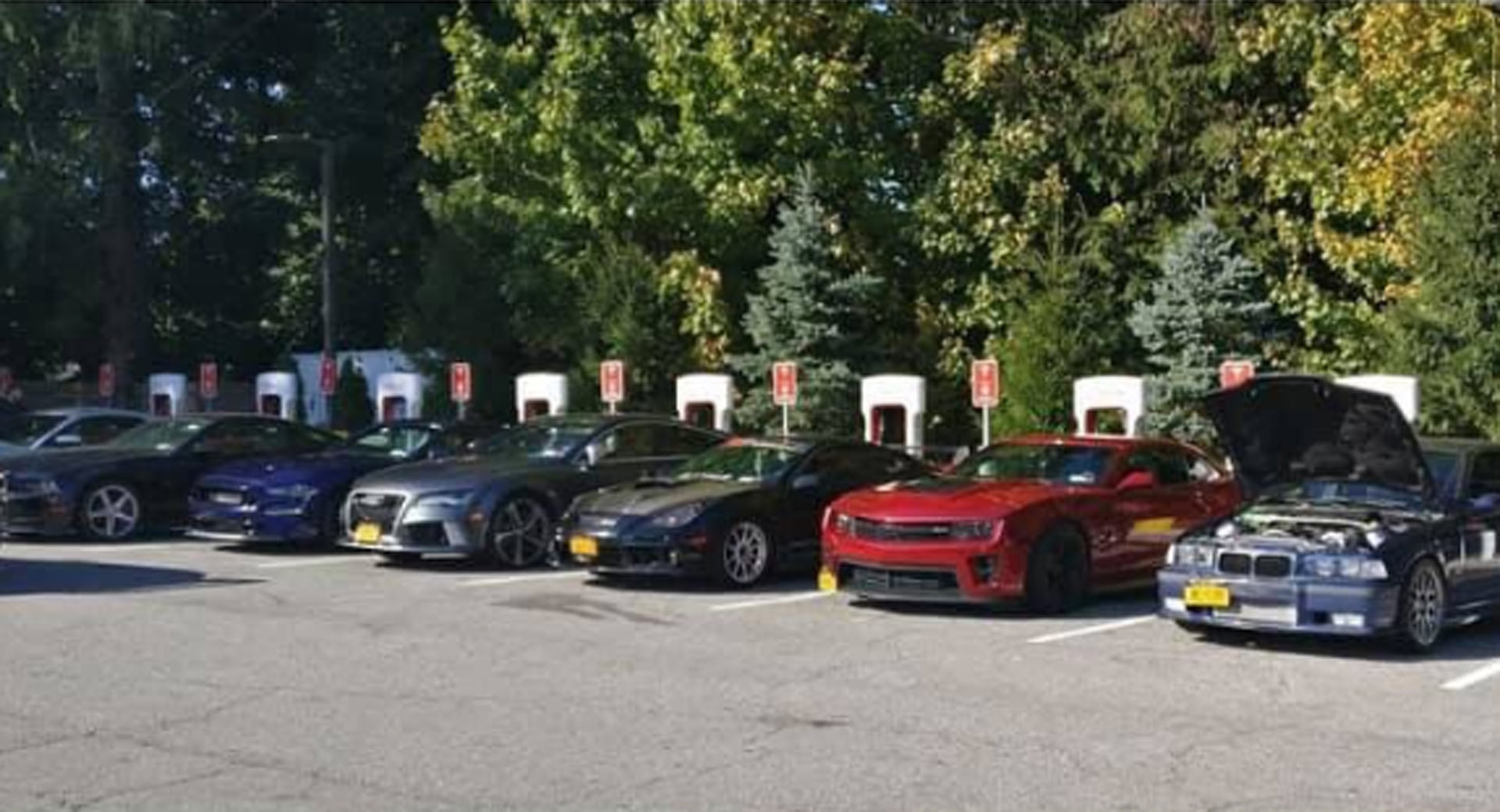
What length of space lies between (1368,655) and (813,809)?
5562 mm

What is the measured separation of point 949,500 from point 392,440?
8193 millimetres

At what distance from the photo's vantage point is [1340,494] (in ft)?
38.4

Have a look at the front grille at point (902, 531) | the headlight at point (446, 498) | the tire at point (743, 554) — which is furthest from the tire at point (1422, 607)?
the headlight at point (446, 498)

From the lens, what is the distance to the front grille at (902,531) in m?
12.6

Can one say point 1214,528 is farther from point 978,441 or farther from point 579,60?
point 579,60

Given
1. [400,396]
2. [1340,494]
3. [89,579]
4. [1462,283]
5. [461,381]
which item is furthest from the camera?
[400,396]

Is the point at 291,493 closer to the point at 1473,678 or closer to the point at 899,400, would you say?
the point at 899,400

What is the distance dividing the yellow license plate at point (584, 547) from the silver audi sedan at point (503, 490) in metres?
1.22

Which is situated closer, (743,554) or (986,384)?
(743,554)

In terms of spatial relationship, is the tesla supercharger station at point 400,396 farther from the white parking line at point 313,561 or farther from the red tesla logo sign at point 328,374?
the white parking line at point 313,561

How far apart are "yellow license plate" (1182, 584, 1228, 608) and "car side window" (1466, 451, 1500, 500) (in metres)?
2.02

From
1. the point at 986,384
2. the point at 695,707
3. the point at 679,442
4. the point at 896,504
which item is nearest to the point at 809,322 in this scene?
the point at 986,384

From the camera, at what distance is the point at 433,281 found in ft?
102

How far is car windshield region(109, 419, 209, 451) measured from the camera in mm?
18828
